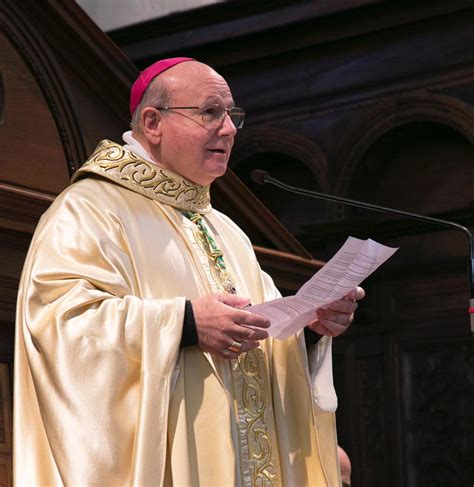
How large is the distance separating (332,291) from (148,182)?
0.71 metres

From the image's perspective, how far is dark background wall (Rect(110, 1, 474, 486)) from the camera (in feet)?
24.9

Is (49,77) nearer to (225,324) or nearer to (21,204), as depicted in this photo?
(21,204)

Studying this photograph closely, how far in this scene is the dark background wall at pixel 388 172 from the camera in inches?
299

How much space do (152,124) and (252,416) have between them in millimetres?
940

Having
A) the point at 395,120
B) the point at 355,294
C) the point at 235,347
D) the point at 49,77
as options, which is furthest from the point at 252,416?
the point at 395,120

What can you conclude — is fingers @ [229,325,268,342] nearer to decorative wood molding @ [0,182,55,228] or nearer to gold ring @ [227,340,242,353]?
gold ring @ [227,340,242,353]

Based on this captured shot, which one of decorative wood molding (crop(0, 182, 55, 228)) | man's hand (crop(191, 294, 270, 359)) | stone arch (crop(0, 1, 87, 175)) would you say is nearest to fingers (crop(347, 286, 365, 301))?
man's hand (crop(191, 294, 270, 359))

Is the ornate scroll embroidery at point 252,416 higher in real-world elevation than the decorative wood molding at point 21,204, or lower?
lower

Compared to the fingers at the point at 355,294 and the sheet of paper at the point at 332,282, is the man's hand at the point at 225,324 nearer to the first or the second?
the sheet of paper at the point at 332,282

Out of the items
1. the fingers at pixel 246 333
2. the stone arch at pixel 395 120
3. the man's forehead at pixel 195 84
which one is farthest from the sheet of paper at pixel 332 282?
the stone arch at pixel 395 120

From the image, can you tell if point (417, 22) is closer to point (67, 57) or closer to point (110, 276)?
point (67, 57)

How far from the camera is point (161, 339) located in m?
3.42

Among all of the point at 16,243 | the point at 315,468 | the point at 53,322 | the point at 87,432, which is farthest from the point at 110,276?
the point at 16,243

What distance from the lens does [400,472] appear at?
7.61m
